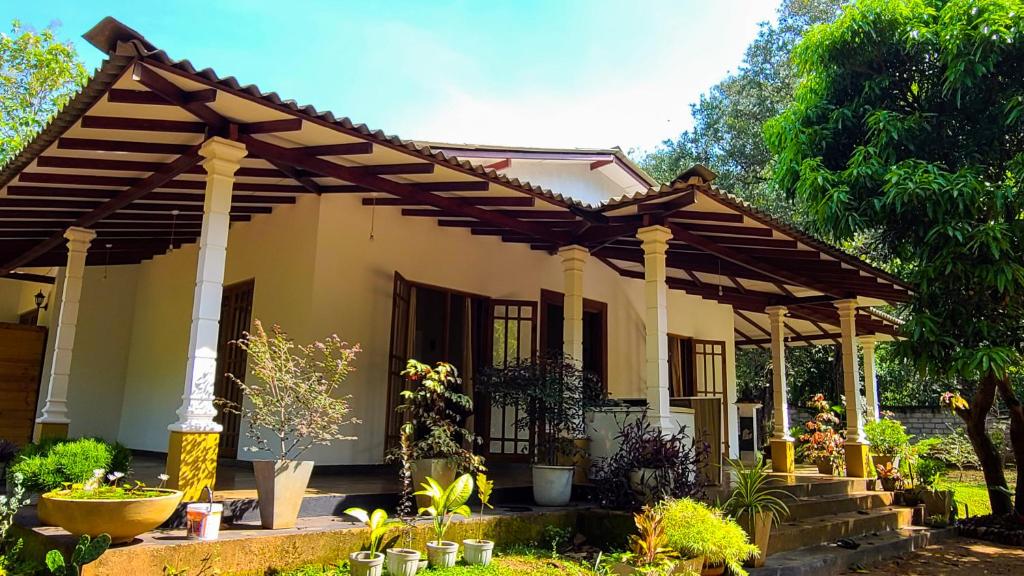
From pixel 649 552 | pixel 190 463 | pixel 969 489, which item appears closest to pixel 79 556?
pixel 190 463

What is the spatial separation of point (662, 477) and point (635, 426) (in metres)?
0.61

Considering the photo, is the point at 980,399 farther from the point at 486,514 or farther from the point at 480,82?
the point at 480,82

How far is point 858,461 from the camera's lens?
912 cm

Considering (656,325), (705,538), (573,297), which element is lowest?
(705,538)

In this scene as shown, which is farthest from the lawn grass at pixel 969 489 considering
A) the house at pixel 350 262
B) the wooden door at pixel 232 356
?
the wooden door at pixel 232 356

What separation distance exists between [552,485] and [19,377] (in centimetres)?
868

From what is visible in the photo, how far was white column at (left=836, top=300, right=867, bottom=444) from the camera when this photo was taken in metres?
9.22

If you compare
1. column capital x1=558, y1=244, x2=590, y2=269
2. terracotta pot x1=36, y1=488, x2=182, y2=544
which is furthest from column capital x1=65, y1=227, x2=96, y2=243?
column capital x1=558, y1=244, x2=590, y2=269

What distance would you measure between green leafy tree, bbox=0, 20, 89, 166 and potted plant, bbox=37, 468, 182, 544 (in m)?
14.9

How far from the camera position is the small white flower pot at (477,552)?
4508mm

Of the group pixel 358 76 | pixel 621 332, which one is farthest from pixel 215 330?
pixel 358 76

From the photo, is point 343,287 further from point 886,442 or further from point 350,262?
point 886,442

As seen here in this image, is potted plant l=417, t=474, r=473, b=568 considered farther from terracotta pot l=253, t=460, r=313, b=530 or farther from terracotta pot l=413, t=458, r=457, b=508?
terracotta pot l=253, t=460, r=313, b=530

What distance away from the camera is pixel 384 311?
7059 millimetres
